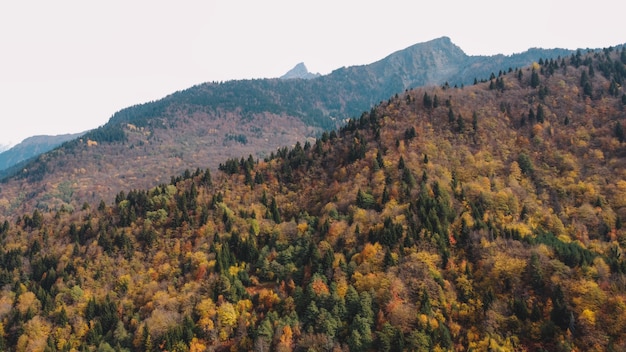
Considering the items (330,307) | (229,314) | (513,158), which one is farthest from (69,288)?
(513,158)

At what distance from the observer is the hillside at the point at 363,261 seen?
380ft

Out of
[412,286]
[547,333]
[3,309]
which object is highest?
[3,309]

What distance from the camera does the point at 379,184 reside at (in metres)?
175

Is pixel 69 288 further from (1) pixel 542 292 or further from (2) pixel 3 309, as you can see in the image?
(1) pixel 542 292

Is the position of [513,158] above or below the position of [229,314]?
above

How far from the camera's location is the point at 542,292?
4683 inches

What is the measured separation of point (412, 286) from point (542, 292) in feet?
108

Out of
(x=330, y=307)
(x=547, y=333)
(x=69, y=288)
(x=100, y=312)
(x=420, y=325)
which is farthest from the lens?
(x=69, y=288)

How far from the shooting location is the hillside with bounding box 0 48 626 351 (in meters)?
116

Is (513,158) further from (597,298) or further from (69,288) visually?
(69,288)

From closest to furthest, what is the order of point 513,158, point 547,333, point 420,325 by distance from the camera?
point 547,333 < point 420,325 < point 513,158

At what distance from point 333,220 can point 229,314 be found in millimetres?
49656

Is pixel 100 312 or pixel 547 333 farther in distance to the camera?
pixel 100 312

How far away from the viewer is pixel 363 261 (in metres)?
138
